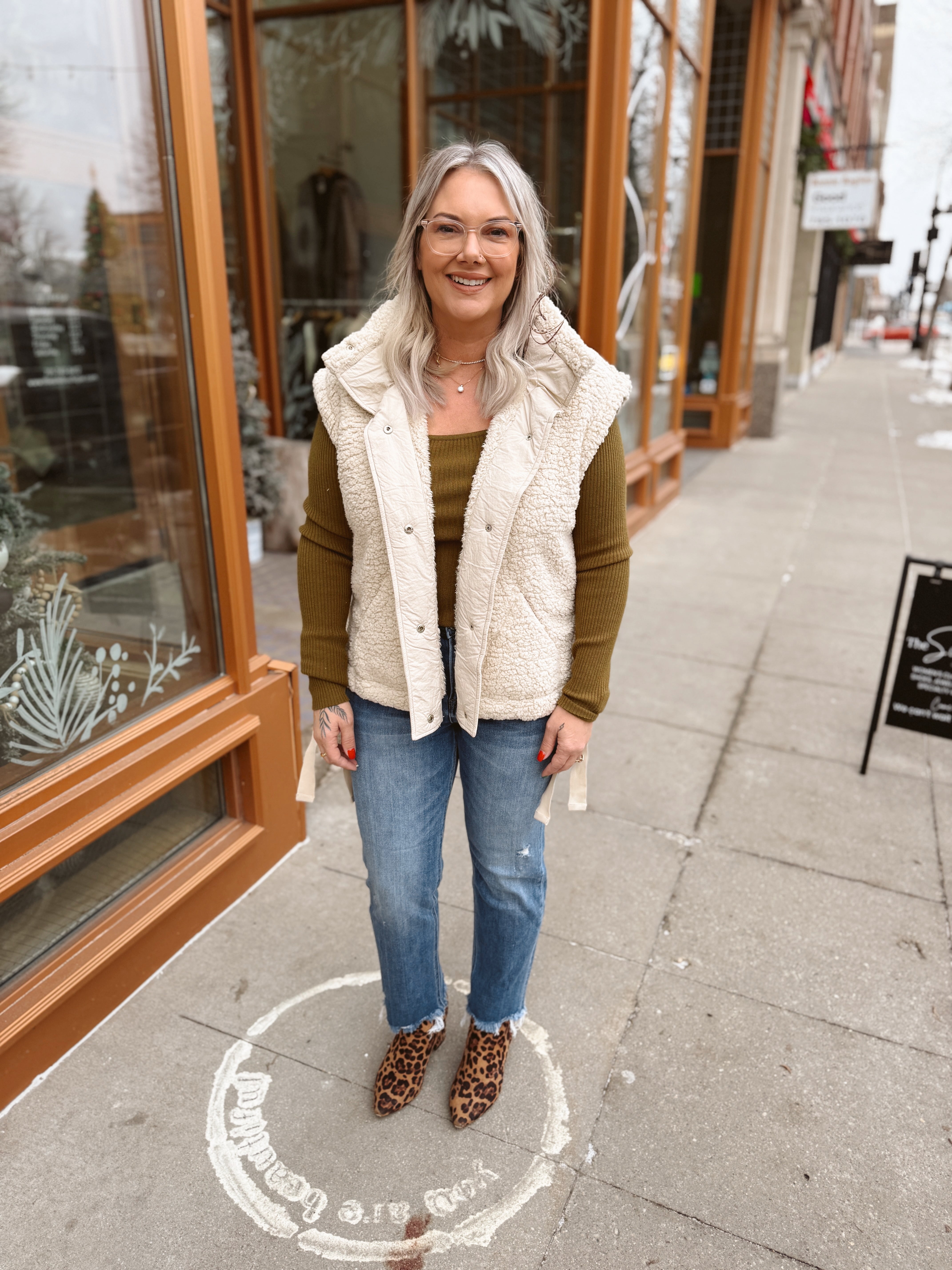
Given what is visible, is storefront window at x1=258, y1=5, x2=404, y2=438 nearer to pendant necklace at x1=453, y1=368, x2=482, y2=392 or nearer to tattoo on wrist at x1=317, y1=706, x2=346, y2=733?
pendant necklace at x1=453, y1=368, x2=482, y2=392

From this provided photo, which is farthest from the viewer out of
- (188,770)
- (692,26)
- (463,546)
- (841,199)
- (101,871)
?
(841,199)

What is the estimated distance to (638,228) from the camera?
7031 millimetres

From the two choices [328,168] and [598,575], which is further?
[328,168]

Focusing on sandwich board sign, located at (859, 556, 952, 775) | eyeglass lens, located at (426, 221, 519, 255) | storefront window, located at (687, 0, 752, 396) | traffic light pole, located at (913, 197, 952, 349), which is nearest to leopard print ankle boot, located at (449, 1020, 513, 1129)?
eyeglass lens, located at (426, 221, 519, 255)

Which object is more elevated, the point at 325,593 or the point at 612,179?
the point at 612,179

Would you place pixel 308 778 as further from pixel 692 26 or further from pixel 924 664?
pixel 692 26

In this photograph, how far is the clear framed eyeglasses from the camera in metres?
1.70

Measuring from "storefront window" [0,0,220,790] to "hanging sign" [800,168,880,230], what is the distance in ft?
37.3

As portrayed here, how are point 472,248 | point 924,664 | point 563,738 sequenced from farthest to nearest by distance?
1. point 924,664
2. point 563,738
3. point 472,248

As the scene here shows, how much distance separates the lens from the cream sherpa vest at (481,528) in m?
1.76

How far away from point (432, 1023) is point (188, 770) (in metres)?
1.01

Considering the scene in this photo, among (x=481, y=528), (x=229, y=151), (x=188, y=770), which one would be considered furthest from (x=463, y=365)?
(x=229, y=151)

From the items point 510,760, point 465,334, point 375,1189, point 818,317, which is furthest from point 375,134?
point 818,317

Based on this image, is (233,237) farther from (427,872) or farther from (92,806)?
(427,872)
